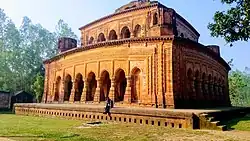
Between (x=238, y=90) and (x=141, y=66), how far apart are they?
39.6m

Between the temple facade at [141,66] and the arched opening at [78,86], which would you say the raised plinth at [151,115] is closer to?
the temple facade at [141,66]

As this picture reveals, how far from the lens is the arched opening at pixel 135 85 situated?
1836cm

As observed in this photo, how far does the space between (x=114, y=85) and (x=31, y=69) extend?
2565cm

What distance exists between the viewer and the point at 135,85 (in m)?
18.7

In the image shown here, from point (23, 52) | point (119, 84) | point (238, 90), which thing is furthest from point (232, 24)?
point (238, 90)

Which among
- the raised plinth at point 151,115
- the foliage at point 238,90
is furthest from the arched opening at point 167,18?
the foliage at point 238,90

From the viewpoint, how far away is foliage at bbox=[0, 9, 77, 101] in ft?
127

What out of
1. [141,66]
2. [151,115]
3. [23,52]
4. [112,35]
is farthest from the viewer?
[23,52]

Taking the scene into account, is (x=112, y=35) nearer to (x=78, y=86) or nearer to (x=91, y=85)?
(x=91, y=85)

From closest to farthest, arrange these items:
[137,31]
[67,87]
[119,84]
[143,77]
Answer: [143,77], [119,84], [137,31], [67,87]

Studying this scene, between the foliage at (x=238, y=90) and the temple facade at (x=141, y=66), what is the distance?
13.8 m

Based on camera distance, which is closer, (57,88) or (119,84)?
(119,84)

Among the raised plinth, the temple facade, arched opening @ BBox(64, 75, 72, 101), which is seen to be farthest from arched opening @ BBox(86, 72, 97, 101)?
the raised plinth

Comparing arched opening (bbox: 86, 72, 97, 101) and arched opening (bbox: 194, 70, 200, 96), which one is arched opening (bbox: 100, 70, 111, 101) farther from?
arched opening (bbox: 194, 70, 200, 96)
